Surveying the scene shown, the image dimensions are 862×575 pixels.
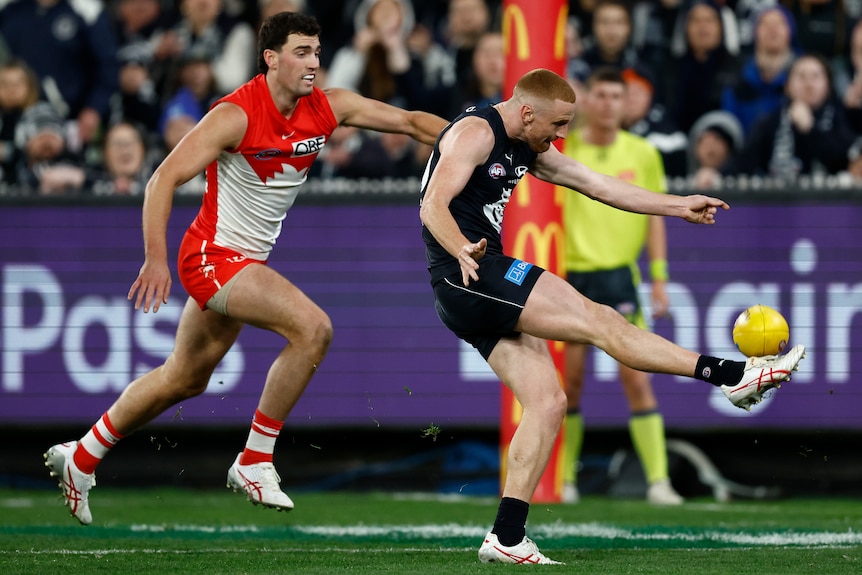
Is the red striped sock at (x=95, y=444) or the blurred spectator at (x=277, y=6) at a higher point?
the blurred spectator at (x=277, y=6)

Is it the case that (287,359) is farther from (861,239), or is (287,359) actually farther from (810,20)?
(810,20)

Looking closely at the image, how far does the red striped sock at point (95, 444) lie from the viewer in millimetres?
8211

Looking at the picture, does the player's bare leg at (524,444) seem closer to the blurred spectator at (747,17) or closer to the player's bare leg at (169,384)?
the player's bare leg at (169,384)

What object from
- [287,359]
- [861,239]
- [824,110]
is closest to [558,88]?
[287,359]

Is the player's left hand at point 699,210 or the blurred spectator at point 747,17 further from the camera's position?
the blurred spectator at point 747,17

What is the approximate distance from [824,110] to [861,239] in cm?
140

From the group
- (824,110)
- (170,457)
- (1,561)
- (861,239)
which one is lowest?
(170,457)

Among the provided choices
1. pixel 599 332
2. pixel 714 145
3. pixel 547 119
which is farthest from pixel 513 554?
pixel 714 145

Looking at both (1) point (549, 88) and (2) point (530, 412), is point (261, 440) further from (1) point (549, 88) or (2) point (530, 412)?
(1) point (549, 88)

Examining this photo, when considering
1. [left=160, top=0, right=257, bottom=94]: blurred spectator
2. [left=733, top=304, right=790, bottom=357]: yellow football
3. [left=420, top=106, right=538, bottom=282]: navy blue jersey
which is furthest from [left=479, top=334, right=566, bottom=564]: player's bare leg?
[left=160, top=0, right=257, bottom=94]: blurred spectator

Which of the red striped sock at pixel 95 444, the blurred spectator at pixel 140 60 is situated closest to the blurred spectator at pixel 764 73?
the blurred spectator at pixel 140 60

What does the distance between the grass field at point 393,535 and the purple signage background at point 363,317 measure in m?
0.70

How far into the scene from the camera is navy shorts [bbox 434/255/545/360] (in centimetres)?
678

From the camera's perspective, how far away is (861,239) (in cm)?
1123
